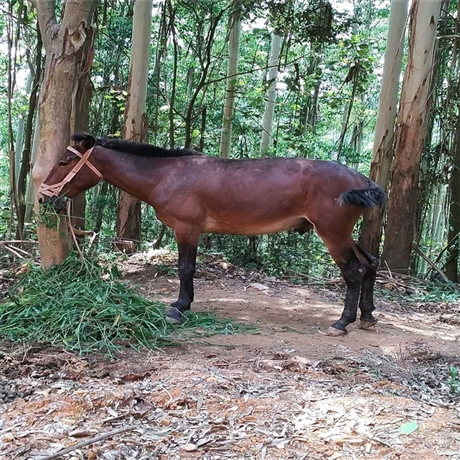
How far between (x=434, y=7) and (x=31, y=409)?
855 centimetres

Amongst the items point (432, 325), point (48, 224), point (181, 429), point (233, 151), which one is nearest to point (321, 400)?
point (181, 429)

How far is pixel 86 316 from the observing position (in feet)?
14.5

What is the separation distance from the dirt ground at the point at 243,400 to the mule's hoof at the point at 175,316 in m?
0.57

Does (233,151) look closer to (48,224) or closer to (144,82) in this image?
(144,82)

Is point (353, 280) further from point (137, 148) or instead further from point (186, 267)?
point (137, 148)

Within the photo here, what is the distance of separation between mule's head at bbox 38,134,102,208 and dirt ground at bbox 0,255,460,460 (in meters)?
1.71

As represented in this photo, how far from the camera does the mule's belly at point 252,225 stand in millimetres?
5645

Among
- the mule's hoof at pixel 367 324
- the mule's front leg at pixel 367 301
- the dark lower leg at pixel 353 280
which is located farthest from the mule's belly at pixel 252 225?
the mule's hoof at pixel 367 324

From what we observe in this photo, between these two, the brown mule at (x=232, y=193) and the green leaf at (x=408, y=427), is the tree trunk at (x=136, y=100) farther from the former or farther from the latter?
the green leaf at (x=408, y=427)

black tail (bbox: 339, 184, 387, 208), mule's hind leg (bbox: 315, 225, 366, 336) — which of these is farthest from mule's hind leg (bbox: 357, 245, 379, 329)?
black tail (bbox: 339, 184, 387, 208)

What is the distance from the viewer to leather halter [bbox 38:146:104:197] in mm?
5230

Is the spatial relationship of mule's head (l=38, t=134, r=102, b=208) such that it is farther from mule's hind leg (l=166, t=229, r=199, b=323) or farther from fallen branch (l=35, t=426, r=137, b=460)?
fallen branch (l=35, t=426, r=137, b=460)

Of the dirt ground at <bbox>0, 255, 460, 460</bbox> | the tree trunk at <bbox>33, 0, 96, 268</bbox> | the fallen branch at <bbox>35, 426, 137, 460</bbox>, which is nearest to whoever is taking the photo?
the fallen branch at <bbox>35, 426, 137, 460</bbox>

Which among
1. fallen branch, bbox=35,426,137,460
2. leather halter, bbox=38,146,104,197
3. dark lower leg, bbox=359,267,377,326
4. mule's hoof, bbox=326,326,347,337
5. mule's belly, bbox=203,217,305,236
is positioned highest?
leather halter, bbox=38,146,104,197
